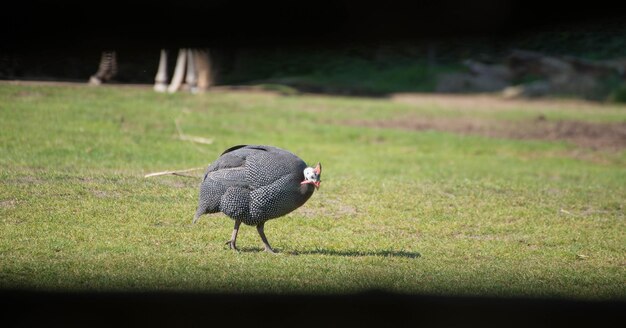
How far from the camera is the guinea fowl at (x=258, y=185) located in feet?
24.9

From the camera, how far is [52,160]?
12.4 meters

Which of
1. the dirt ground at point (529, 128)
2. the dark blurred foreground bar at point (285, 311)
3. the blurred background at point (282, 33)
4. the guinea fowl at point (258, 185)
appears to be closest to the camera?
the blurred background at point (282, 33)

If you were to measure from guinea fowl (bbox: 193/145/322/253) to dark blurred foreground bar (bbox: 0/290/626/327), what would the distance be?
1.29 meters

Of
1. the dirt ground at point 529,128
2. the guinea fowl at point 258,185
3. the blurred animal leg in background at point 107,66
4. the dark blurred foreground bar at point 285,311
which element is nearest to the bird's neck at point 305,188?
the guinea fowl at point 258,185

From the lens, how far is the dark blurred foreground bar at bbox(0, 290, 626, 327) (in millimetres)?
5633

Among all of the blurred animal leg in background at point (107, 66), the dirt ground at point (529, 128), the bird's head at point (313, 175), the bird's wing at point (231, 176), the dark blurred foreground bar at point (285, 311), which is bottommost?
the dirt ground at point (529, 128)

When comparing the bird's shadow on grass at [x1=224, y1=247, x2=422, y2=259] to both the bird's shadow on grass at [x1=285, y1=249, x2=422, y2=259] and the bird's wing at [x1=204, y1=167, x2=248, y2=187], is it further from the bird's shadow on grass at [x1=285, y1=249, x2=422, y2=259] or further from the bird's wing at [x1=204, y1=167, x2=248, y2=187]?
the bird's wing at [x1=204, y1=167, x2=248, y2=187]

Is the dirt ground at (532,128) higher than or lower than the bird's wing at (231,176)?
lower

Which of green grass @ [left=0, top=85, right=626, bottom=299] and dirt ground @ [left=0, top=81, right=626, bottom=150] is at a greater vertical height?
green grass @ [left=0, top=85, right=626, bottom=299]

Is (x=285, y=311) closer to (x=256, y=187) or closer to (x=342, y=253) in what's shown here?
(x=256, y=187)

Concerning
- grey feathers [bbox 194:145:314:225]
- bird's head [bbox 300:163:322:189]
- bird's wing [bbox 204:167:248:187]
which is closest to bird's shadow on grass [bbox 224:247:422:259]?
grey feathers [bbox 194:145:314:225]

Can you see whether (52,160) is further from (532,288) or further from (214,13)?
(214,13)

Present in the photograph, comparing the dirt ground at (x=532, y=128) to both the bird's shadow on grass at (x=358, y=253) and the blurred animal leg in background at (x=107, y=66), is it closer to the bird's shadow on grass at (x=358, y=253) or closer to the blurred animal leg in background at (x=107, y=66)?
the bird's shadow on grass at (x=358, y=253)

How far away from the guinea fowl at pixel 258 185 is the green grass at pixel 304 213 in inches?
18.5
